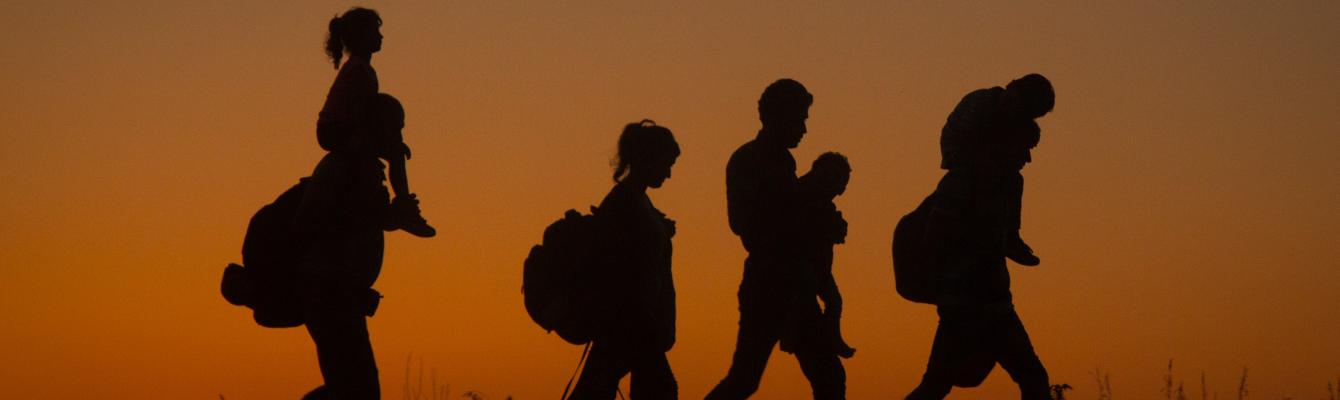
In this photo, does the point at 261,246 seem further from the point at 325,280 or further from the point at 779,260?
the point at 779,260

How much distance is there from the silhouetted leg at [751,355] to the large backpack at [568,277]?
160 cm

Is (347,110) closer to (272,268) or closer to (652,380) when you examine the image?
(272,268)

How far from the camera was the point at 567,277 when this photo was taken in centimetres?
1044

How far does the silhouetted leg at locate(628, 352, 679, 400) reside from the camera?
408 inches

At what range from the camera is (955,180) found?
36.7 feet

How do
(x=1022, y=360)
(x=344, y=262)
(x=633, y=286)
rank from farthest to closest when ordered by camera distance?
(x=1022, y=360), (x=633, y=286), (x=344, y=262)

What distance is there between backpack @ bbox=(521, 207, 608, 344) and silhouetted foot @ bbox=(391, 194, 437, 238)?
3.06 feet

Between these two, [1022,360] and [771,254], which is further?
[771,254]

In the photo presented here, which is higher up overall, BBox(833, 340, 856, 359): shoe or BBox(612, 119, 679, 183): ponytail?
BBox(612, 119, 679, 183): ponytail

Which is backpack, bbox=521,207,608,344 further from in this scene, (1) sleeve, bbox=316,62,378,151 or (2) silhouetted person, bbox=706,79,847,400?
(2) silhouetted person, bbox=706,79,847,400

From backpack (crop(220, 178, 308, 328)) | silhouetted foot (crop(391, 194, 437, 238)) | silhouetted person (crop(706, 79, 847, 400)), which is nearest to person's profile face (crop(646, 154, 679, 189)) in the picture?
silhouetted foot (crop(391, 194, 437, 238))

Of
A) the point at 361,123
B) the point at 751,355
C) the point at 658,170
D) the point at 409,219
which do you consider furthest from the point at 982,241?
the point at 361,123

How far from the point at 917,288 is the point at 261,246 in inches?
141

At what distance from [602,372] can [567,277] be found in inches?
19.2
